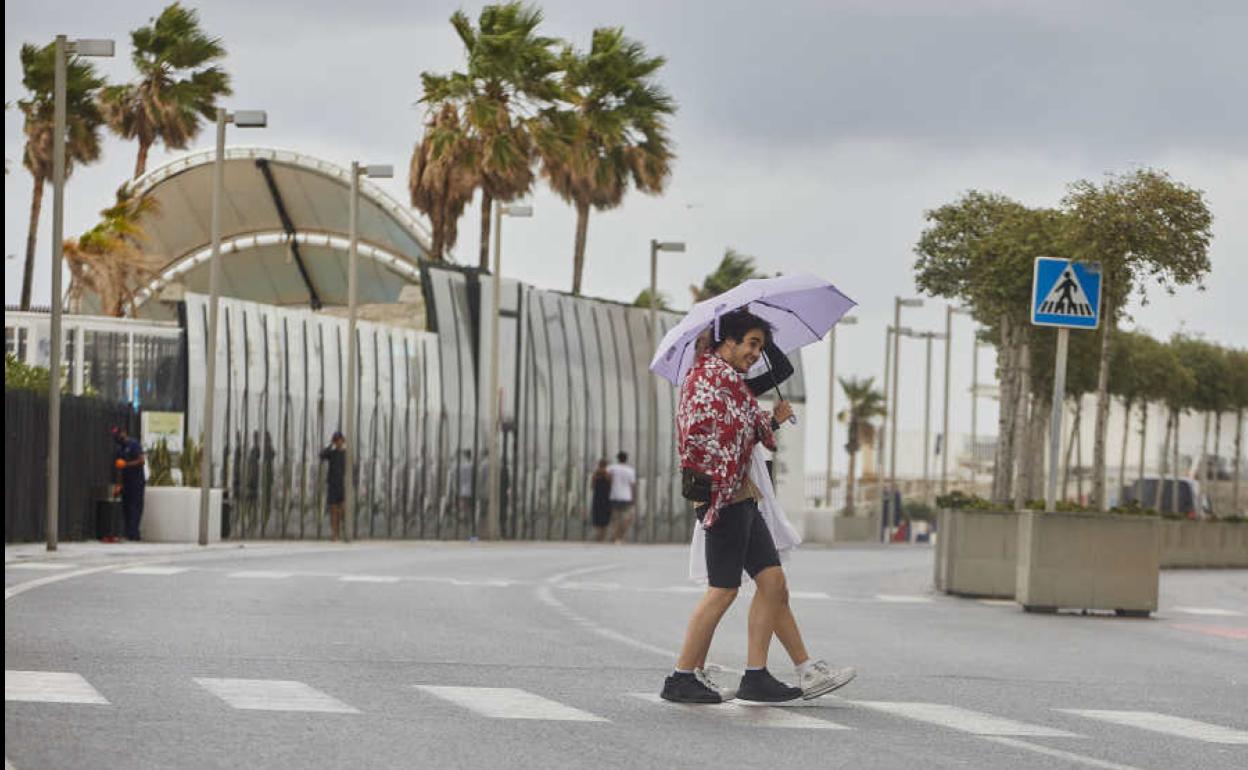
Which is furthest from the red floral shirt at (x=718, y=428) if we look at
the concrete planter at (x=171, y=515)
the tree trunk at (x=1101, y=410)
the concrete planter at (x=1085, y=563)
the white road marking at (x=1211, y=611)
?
the concrete planter at (x=171, y=515)

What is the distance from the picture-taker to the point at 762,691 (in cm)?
1118

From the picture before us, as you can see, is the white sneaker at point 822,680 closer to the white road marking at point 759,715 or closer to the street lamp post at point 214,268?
the white road marking at point 759,715

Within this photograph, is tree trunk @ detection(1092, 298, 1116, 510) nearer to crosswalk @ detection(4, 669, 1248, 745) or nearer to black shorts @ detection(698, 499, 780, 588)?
crosswalk @ detection(4, 669, 1248, 745)

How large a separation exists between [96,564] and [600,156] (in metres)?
36.7

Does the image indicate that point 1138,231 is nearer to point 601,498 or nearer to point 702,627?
point 702,627

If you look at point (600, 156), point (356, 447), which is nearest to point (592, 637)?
point (356, 447)

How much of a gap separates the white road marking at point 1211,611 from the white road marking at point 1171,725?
13087mm

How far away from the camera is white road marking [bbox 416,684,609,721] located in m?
10.2

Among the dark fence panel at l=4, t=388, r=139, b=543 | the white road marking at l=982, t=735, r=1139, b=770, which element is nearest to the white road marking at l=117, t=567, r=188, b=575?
the dark fence panel at l=4, t=388, r=139, b=543

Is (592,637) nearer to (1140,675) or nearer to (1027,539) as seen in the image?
(1140,675)

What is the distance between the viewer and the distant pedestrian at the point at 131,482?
34469mm

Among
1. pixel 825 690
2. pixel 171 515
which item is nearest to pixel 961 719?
pixel 825 690

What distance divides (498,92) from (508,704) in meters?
46.5

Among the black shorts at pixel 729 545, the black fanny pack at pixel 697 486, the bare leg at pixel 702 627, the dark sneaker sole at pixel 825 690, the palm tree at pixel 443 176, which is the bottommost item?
the dark sneaker sole at pixel 825 690
